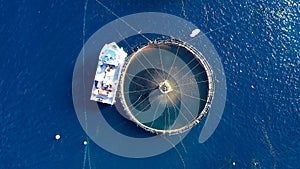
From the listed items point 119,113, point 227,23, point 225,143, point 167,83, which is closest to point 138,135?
point 119,113

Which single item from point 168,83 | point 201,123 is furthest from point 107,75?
point 201,123

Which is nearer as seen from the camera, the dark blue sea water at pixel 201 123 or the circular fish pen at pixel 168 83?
the circular fish pen at pixel 168 83

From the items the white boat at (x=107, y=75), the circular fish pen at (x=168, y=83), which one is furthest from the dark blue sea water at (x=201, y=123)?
the white boat at (x=107, y=75)

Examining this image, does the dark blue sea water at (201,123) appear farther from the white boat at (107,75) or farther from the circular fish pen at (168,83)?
the white boat at (107,75)

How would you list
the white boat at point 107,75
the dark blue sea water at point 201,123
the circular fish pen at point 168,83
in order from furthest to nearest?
1. the dark blue sea water at point 201,123
2. the circular fish pen at point 168,83
3. the white boat at point 107,75

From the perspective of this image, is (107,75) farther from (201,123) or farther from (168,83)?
(201,123)

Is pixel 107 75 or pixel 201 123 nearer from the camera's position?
pixel 107 75

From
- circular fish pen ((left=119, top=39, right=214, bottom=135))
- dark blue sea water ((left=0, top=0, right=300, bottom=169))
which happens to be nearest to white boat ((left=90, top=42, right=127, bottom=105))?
circular fish pen ((left=119, top=39, right=214, bottom=135))
